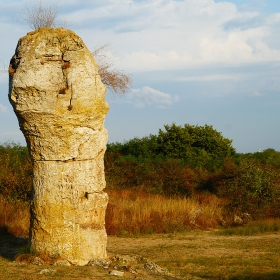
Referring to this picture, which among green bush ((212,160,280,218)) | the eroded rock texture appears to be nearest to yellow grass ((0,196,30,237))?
the eroded rock texture

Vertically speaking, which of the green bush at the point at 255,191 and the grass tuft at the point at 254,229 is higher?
the green bush at the point at 255,191

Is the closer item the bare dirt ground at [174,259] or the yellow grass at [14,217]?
the bare dirt ground at [174,259]

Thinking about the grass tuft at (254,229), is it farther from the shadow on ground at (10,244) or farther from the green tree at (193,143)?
the green tree at (193,143)

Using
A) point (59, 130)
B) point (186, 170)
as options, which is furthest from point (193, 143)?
point (59, 130)

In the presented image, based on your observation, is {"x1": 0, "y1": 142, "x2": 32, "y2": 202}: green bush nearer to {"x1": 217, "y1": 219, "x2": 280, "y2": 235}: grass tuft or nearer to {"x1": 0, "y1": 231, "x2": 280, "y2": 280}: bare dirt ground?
{"x1": 0, "y1": 231, "x2": 280, "y2": 280}: bare dirt ground

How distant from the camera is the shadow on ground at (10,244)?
415 inches

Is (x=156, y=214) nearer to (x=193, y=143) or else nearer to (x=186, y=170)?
(x=186, y=170)

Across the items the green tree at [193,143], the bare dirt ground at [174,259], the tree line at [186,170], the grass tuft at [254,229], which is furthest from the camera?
the green tree at [193,143]

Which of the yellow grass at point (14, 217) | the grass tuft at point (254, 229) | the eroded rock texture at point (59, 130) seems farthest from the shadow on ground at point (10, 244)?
the grass tuft at point (254, 229)

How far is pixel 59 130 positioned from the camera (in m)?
8.74

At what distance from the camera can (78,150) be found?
29.2ft

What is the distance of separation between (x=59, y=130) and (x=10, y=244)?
434 centimetres

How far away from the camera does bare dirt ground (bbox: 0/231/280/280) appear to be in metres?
8.30

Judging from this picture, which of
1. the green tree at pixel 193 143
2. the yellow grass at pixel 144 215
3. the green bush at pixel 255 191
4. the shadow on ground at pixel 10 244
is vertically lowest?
the shadow on ground at pixel 10 244
